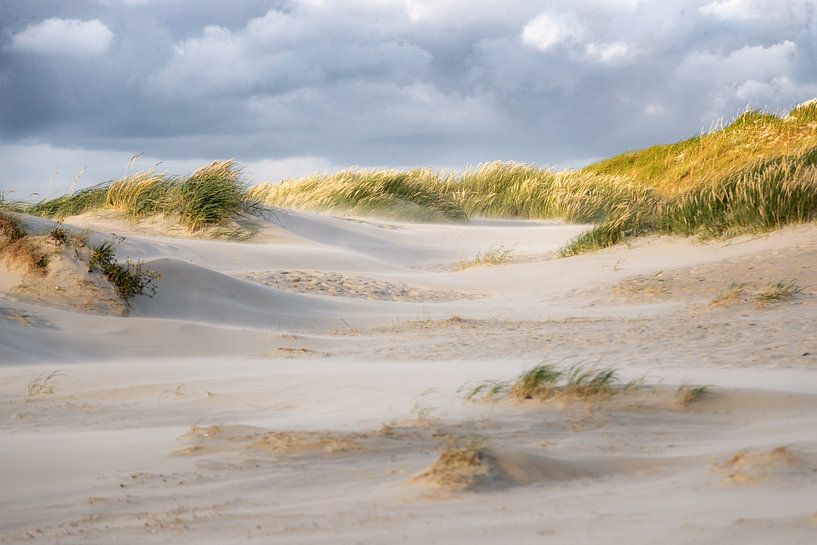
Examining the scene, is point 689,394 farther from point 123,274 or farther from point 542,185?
point 542,185

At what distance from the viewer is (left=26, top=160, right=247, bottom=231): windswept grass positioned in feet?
44.1

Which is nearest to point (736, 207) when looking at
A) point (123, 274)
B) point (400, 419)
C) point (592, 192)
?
point (123, 274)

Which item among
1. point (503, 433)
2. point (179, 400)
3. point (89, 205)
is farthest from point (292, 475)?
point (89, 205)

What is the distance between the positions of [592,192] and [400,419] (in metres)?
16.5

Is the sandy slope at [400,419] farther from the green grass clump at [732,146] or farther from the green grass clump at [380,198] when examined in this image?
the green grass clump at [732,146]

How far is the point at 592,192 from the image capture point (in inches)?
766

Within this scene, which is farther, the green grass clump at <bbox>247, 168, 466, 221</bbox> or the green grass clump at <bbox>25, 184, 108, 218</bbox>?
the green grass clump at <bbox>247, 168, 466, 221</bbox>

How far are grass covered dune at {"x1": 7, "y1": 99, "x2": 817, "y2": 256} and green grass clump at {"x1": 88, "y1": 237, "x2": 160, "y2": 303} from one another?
18.3 feet

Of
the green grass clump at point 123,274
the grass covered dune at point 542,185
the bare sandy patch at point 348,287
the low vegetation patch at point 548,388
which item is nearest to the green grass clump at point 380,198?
the grass covered dune at point 542,185

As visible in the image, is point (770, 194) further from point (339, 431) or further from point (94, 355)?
point (339, 431)

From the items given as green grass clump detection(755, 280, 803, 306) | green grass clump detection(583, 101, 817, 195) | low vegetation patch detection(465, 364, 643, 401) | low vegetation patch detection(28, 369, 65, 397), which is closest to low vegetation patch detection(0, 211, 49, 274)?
low vegetation patch detection(28, 369, 65, 397)

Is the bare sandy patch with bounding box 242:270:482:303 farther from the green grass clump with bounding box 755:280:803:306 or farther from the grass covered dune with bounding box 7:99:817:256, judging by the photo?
the green grass clump with bounding box 755:280:803:306

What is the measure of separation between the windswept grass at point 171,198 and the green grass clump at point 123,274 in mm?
5571

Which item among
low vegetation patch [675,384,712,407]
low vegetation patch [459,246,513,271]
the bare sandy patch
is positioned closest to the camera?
low vegetation patch [675,384,712,407]
